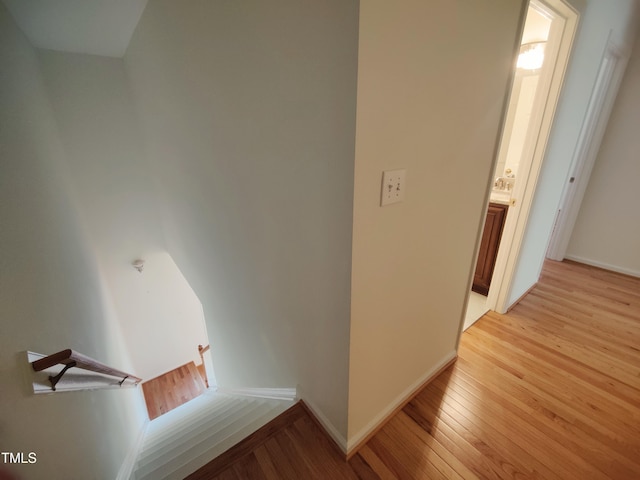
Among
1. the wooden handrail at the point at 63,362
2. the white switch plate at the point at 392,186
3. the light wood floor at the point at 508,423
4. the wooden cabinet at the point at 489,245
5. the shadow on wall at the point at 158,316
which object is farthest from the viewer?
the shadow on wall at the point at 158,316

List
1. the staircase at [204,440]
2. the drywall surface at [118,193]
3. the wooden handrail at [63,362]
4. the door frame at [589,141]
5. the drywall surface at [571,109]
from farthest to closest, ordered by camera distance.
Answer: the drywall surface at [118,193] → the door frame at [589,141] → the drywall surface at [571,109] → the staircase at [204,440] → the wooden handrail at [63,362]

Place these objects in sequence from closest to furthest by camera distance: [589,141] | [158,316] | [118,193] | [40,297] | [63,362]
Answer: [63,362] < [40,297] < [589,141] < [118,193] < [158,316]

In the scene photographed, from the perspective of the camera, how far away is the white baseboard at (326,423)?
1.29 metres

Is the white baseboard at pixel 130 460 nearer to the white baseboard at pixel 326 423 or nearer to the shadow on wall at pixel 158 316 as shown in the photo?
the white baseboard at pixel 326 423

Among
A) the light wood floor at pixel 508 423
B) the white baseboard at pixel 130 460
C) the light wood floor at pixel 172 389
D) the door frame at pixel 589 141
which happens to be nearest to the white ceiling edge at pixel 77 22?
the light wood floor at pixel 508 423

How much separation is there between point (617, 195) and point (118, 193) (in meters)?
5.39

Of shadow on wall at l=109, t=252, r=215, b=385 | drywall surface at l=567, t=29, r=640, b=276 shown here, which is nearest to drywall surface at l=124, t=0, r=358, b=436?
shadow on wall at l=109, t=252, r=215, b=385

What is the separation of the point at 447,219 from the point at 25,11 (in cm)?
291

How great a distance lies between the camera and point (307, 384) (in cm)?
147

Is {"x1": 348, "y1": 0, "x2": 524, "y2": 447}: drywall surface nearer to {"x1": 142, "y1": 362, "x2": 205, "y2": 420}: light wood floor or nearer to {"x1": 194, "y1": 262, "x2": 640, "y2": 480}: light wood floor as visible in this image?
{"x1": 194, "y1": 262, "x2": 640, "y2": 480}: light wood floor

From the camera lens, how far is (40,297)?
1.26 meters

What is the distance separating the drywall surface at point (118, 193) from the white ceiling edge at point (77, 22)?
29 centimetres

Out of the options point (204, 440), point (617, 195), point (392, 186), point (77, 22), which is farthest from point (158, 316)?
point (617, 195)

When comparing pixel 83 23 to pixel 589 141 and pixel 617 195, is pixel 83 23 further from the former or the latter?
pixel 617 195
